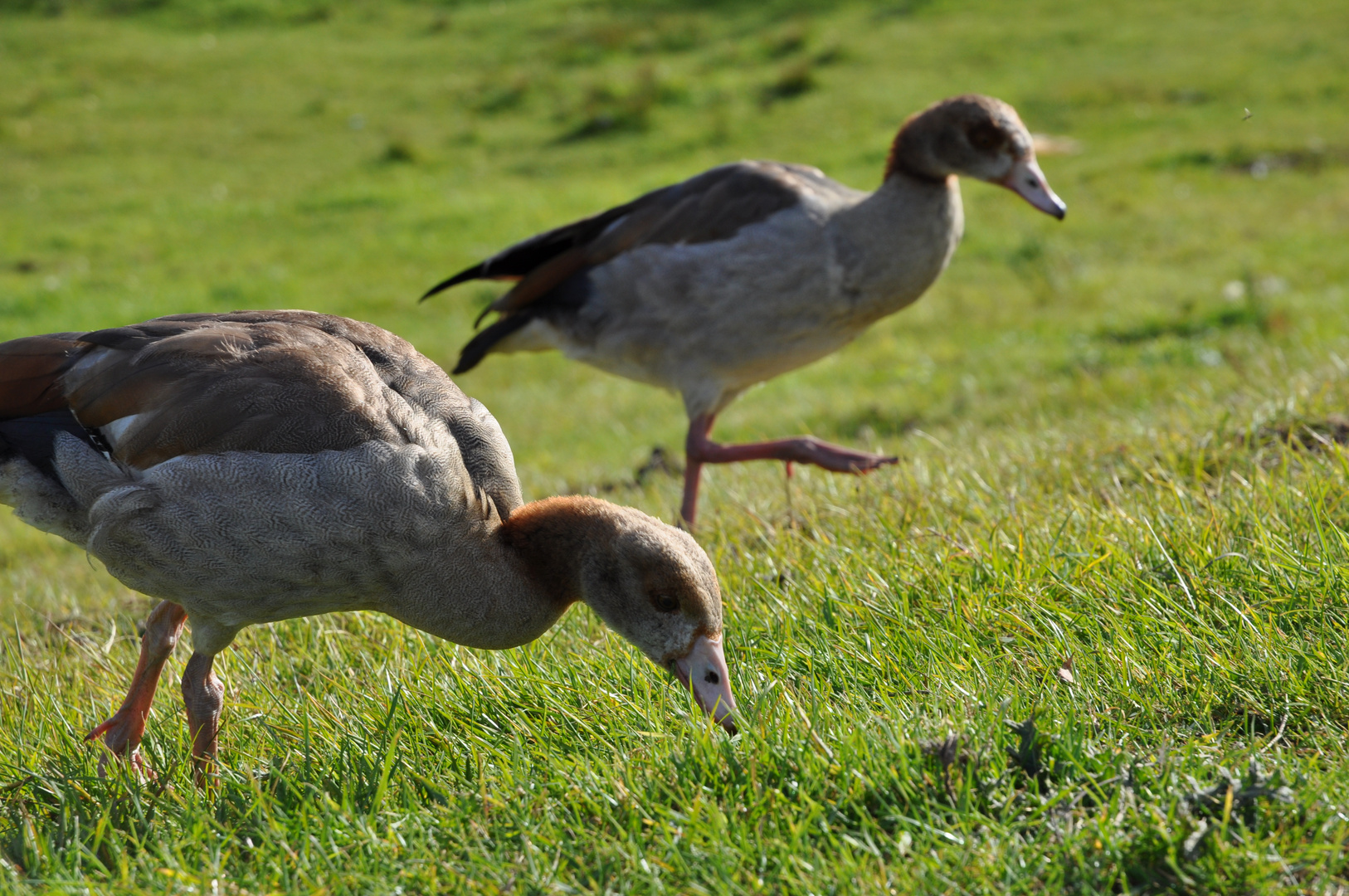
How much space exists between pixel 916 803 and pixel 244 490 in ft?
6.22

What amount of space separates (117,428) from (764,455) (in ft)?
8.61

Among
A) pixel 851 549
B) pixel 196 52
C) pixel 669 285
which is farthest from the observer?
pixel 196 52

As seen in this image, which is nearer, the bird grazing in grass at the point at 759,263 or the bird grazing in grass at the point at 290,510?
the bird grazing in grass at the point at 290,510

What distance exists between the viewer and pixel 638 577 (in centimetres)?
327

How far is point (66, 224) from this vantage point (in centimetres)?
1514

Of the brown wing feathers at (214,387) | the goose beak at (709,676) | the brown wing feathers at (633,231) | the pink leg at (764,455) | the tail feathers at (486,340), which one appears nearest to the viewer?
the goose beak at (709,676)

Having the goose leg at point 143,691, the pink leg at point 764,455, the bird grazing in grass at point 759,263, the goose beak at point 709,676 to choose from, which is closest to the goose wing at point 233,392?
the goose leg at point 143,691

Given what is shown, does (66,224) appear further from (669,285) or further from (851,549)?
(851,549)

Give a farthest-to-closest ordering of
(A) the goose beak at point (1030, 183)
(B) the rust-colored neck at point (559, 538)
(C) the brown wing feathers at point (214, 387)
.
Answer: (A) the goose beak at point (1030, 183), (B) the rust-colored neck at point (559, 538), (C) the brown wing feathers at point (214, 387)

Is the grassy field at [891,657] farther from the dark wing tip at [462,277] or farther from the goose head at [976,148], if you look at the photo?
the dark wing tip at [462,277]

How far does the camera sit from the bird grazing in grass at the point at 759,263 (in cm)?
535

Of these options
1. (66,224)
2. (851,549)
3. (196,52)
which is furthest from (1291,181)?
(196,52)

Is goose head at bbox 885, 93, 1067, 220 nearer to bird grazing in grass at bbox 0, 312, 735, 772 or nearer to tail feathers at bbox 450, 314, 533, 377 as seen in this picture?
tail feathers at bbox 450, 314, 533, 377

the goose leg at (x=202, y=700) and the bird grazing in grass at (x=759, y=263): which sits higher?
the bird grazing in grass at (x=759, y=263)
